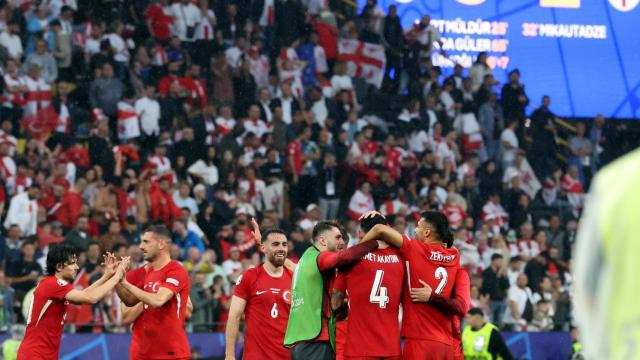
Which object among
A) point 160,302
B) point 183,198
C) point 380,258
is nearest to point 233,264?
point 183,198

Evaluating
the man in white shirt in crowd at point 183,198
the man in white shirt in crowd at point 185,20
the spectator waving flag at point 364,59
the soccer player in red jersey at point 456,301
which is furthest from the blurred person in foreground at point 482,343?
the man in white shirt in crowd at point 185,20

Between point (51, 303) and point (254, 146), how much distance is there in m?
10.1

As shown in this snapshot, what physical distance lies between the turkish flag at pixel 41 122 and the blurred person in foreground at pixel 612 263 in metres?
16.5

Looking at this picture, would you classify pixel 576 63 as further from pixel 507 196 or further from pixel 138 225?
pixel 138 225

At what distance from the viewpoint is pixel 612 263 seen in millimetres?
1541

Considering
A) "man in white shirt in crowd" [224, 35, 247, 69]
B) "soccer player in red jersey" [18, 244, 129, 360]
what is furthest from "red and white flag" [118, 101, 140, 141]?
"soccer player in red jersey" [18, 244, 129, 360]

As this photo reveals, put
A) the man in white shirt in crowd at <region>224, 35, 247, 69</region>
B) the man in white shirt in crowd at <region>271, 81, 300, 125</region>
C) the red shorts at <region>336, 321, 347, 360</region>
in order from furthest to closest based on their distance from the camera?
the man in white shirt in crowd at <region>224, 35, 247, 69</region> < the man in white shirt in crowd at <region>271, 81, 300, 125</region> < the red shorts at <region>336, 321, 347, 360</region>

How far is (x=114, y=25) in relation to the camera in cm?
1953

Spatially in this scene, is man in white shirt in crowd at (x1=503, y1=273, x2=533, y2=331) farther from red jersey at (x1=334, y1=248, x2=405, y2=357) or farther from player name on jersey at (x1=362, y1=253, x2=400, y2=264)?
player name on jersey at (x1=362, y1=253, x2=400, y2=264)

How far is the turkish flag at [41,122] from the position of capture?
57.2 ft

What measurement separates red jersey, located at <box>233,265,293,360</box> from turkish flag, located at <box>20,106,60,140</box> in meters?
8.83

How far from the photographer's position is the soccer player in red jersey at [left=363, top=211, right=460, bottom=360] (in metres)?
8.38

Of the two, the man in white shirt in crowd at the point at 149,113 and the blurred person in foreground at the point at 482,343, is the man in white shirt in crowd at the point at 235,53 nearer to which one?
the man in white shirt in crowd at the point at 149,113

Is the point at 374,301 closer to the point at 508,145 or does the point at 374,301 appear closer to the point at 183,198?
the point at 183,198
